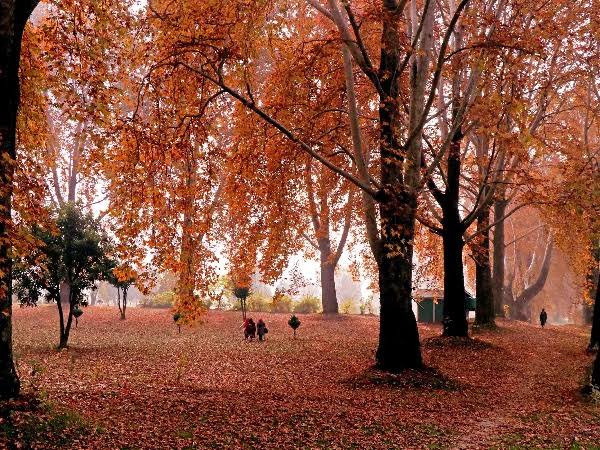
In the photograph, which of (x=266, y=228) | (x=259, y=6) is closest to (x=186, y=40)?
(x=259, y=6)

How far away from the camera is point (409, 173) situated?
14.9 metres

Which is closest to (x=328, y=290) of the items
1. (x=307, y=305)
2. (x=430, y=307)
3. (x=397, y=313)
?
(x=307, y=305)

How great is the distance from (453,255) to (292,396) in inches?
437

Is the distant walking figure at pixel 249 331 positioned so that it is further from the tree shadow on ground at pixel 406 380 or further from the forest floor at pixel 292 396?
the tree shadow on ground at pixel 406 380

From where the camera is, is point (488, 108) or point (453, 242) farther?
point (453, 242)

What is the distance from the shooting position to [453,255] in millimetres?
20812

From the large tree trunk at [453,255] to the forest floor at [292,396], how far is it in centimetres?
99

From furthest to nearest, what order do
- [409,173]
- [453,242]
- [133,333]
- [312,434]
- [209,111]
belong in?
[133,333] → [453,242] → [409,173] → [209,111] → [312,434]

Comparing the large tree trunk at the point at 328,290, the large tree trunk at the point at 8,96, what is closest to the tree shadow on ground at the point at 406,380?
the large tree trunk at the point at 8,96

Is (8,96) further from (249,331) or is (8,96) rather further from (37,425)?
(249,331)

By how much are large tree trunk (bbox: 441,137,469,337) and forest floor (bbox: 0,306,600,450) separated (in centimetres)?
99

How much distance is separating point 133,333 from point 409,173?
57.7 ft

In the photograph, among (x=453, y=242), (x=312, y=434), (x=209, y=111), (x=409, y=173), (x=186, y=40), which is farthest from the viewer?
(x=453, y=242)

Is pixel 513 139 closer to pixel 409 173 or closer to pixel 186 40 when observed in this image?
pixel 409 173
